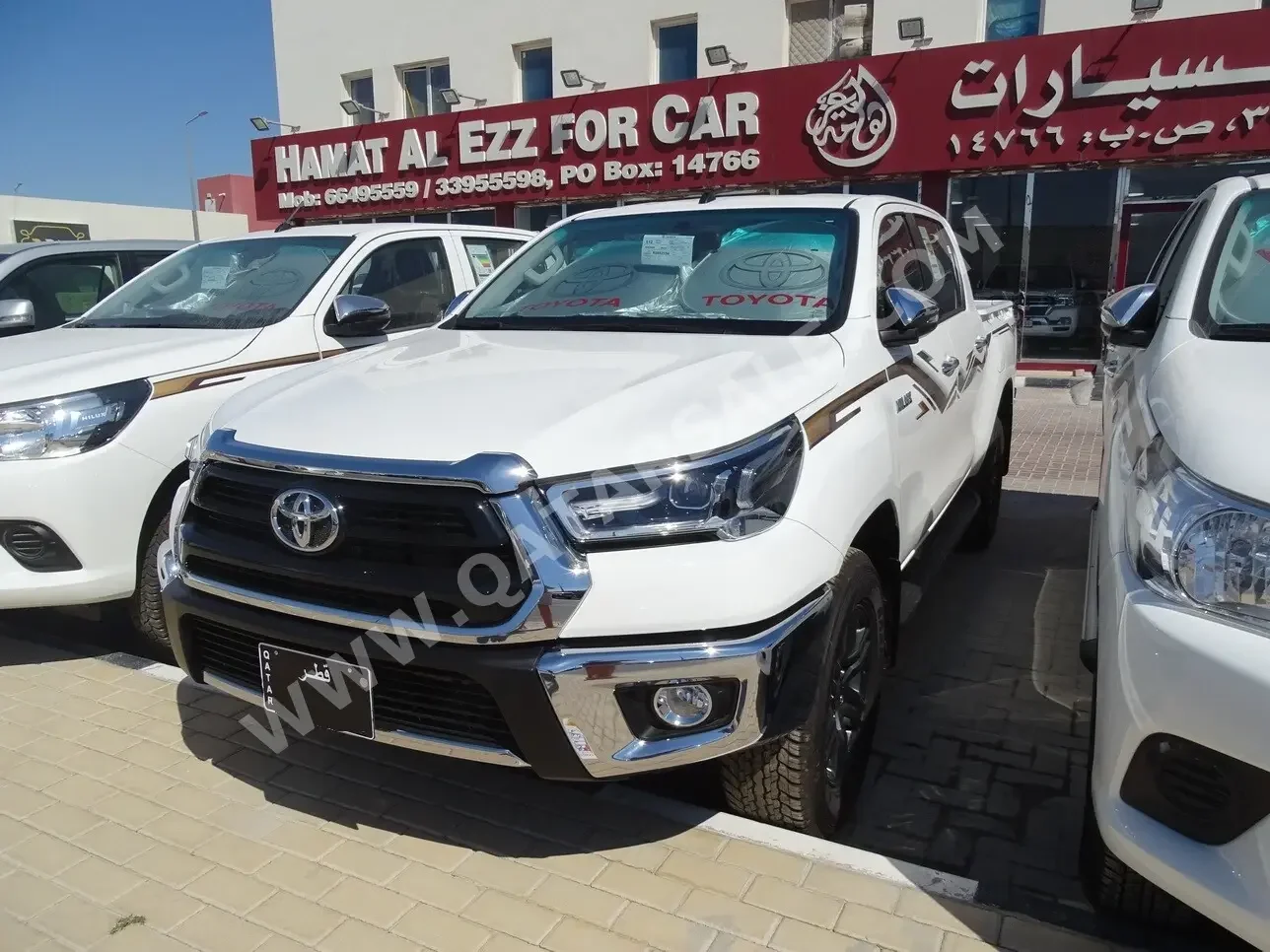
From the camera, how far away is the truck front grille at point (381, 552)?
2.18 metres

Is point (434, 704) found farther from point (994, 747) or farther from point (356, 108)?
point (356, 108)

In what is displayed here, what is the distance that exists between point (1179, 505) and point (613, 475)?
120 cm

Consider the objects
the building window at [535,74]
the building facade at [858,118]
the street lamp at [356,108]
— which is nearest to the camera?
the building facade at [858,118]

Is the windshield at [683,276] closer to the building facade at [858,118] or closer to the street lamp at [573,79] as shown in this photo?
the building facade at [858,118]

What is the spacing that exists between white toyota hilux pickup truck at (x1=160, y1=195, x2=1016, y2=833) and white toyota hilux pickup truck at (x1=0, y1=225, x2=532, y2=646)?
1.05m

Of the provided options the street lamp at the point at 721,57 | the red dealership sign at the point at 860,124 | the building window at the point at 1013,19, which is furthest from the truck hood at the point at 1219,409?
the street lamp at the point at 721,57

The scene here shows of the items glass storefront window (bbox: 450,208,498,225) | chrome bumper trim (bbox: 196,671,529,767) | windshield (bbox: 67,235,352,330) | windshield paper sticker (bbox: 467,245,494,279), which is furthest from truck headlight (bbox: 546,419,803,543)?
glass storefront window (bbox: 450,208,498,225)

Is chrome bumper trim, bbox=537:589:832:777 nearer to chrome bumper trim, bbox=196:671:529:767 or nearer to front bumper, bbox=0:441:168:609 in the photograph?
chrome bumper trim, bbox=196:671:529:767

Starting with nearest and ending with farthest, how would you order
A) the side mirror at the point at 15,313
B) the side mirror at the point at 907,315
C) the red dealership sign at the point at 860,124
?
the side mirror at the point at 907,315 < the side mirror at the point at 15,313 < the red dealership sign at the point at 860,124

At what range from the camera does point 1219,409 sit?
7.05 ft

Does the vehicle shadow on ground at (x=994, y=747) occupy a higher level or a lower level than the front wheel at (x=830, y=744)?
lower

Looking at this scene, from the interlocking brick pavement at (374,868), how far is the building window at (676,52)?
13431 mm

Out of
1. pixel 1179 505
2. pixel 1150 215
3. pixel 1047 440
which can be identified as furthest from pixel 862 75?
pixel 1179 505

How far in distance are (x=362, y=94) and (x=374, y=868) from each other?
59.8 feet
